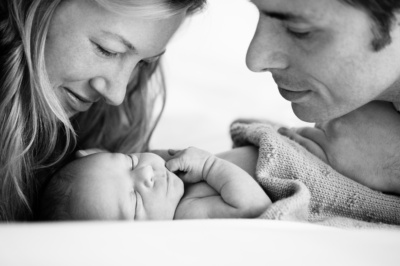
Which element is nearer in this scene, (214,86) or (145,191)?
(145,191)

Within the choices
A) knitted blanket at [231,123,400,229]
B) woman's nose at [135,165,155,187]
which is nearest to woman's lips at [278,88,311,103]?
knitted blanket at [231,123,400,229]

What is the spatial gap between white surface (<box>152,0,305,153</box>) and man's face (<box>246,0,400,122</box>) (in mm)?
714

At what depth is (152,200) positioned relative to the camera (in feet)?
4.28

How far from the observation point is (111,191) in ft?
4.16

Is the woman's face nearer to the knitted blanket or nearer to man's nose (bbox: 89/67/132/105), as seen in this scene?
man's nose (bbox: 89/67/132/105)

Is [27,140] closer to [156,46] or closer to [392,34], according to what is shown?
[156,46]

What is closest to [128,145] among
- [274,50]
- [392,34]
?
[274,50]

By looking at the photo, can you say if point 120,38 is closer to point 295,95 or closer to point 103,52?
point 103,52

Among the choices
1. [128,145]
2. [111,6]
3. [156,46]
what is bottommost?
[128,145]

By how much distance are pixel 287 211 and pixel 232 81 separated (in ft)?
4.02

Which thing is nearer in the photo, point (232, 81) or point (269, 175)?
point (269, 175)

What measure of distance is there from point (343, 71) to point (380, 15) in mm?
152

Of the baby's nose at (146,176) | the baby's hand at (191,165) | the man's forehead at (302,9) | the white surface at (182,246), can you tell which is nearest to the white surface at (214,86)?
the baby's hand at (191,165)

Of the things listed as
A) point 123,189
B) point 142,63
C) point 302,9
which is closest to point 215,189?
point 123,189
